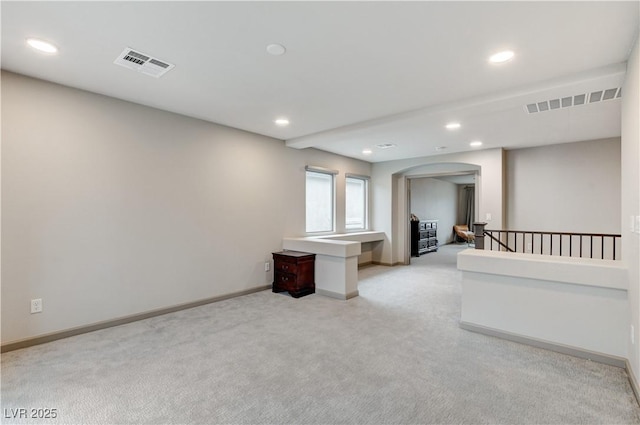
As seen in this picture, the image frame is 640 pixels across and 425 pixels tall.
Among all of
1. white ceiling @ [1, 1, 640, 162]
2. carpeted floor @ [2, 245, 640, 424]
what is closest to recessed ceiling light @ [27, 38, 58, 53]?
white ceiling @ [1, 1, 640, 162]

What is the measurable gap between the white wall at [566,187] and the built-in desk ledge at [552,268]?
3173 millimetres

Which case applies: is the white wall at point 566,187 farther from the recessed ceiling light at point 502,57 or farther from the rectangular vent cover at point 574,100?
the recessed ceiling light at point 502,57

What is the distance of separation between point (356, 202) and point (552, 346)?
487cm

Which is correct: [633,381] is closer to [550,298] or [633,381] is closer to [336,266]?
[550,298]

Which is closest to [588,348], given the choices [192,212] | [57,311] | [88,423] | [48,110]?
[88,423]

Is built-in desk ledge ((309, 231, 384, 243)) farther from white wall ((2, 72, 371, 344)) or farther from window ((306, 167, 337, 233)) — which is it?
white wall ((2, 72, 371, 344))

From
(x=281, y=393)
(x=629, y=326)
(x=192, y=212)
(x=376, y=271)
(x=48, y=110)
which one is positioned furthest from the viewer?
(x=376, y=271)

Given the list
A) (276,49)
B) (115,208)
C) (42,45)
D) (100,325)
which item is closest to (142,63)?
(42,45)

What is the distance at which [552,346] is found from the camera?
8.98 ft

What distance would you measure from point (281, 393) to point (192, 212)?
2.70m

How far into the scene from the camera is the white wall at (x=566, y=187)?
5.01 meters

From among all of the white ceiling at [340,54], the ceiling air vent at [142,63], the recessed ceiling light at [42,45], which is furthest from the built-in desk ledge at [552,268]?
the recessed ceiling light at [42,45]

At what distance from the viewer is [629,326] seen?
235cm

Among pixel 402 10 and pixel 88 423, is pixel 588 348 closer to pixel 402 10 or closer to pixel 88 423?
pixel 402 10
